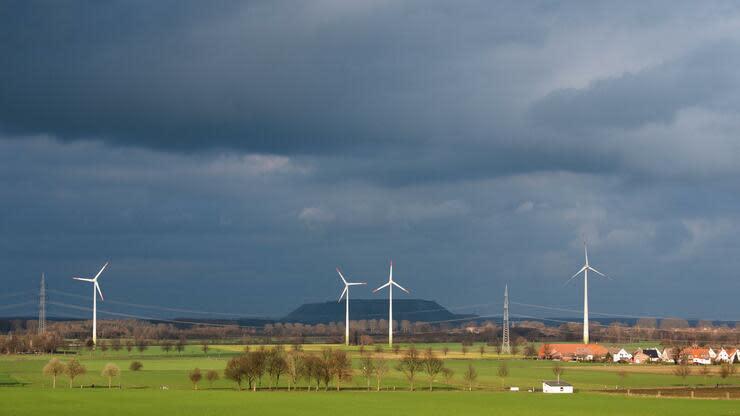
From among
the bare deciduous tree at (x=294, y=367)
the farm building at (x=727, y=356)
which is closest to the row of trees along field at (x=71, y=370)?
the bare deciduous tree at (x=294, y=367)

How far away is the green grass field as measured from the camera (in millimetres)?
80875

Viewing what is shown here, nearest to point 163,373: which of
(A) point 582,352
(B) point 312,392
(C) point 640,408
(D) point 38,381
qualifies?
(D) point 38,381

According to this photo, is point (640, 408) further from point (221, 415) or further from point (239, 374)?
point (239, 374)

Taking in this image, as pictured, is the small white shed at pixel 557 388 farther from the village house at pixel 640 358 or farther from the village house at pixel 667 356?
the village house at pixel 667 356

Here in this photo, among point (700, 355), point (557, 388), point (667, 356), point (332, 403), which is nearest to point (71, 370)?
point (332, 403)

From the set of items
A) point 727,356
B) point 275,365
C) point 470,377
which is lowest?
point 727,356

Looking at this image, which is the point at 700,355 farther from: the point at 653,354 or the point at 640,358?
the point at 653,354

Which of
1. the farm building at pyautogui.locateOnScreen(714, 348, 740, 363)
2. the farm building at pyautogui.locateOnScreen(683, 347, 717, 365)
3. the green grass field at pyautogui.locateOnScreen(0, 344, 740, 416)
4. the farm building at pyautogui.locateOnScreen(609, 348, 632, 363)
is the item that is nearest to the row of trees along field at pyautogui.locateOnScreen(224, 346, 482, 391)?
the green grass field at pyautogui.locateOnScreen(0, 344, 740, 416)

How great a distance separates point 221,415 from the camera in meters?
74.5

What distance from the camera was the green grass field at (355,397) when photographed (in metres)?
80.9

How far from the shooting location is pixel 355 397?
96812 millimetres

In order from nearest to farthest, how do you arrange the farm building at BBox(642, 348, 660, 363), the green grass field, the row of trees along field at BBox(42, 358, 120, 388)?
the green grass field → the row of trees along field at BBox(42, 358, 120, 388) → the farm building at BBox(642, 348, 660, 363)

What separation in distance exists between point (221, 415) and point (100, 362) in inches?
3925

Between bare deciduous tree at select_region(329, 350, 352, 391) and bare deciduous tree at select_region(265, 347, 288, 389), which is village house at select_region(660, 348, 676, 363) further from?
bare deciduous tree at select_region(265, 347, 288, 389)
